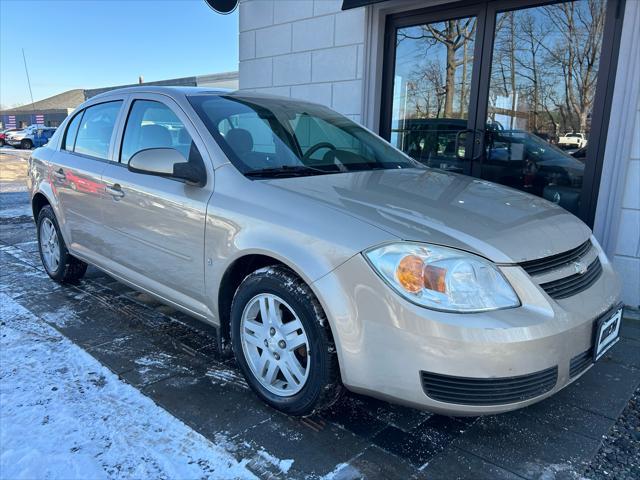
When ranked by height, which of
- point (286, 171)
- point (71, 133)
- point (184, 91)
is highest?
point (184, 91)

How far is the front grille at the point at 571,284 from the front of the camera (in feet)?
6.79

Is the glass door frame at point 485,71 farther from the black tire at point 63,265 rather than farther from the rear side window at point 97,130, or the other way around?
the black tire at point 63,265

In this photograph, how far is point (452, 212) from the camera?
2266 mm

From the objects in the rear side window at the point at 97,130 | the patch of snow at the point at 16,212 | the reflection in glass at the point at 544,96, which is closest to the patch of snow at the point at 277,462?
the rear side window at the point at 97,130

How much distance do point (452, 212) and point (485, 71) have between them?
320 centimetres

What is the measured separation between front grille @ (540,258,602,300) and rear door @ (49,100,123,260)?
2792mm

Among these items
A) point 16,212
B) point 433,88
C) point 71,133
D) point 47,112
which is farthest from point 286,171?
point 47,112

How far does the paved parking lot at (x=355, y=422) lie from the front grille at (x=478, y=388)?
353mm

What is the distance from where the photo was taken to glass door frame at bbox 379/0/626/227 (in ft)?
A: 13.4

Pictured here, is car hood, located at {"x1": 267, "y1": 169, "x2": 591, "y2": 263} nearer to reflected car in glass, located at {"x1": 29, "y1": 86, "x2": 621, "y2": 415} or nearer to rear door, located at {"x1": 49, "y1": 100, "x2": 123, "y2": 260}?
reflected car in glass, located at {"x1": 29, "y1": 86, "x2": 621, "y2": 415}

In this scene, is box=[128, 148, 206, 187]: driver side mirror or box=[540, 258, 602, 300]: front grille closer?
box=[540, 258, 602, 300]: front grille

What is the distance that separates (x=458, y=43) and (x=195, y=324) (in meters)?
3.86

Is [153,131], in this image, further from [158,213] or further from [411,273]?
[411,273]

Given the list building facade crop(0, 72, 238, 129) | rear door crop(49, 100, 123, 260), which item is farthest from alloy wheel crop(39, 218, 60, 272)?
building facade crop(0, 72, 238, 129)
